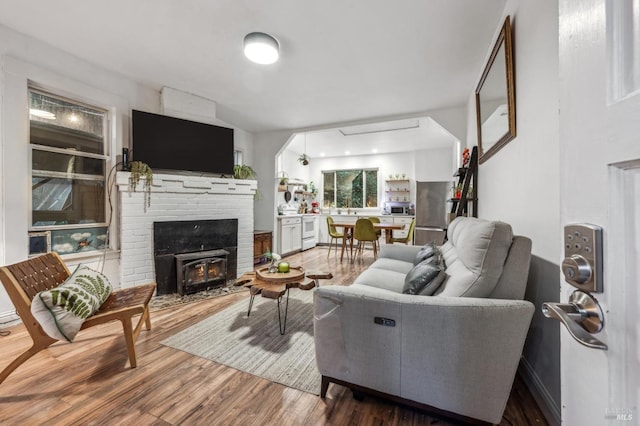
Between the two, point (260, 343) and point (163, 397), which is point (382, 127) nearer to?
point (260, 343)

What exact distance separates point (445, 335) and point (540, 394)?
83 centimetres

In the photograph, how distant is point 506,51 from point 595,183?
6.60ft

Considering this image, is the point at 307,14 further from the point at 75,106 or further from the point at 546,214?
the point at 75,106

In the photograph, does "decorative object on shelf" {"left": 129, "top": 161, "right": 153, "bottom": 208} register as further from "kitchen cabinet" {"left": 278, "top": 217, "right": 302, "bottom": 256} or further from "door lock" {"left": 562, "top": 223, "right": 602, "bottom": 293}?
"door lock" {"left": 562, "top": 223, "right": 602, "bottom": 293}

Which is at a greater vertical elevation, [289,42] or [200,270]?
[289,42]

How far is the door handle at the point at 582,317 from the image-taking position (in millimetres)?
416

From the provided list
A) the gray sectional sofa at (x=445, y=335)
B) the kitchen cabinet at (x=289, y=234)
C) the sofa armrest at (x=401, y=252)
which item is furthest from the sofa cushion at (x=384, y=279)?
the kitchen cabinet at (x=289, y=234)

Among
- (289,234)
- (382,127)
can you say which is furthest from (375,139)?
(289,234)

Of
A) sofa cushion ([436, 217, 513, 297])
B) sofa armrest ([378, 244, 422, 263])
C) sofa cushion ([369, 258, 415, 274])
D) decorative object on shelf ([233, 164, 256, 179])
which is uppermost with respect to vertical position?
decorative object on shelf ([233, 164, 256, 179])

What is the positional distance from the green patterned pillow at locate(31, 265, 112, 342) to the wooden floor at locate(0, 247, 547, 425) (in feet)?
1.16

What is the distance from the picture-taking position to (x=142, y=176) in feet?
10.0

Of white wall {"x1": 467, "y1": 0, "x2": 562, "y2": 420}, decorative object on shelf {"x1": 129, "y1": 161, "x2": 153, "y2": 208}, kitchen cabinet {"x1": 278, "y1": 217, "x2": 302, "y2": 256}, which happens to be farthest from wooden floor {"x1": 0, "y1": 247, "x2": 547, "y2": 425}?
kitchen cabinet {"x1": 278, "y1": 217, "x2": 302, "y2": 256}

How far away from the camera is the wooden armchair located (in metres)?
1.55

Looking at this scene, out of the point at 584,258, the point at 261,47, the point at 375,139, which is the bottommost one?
the point at 584,258
